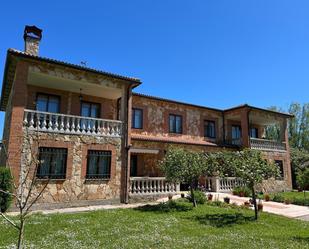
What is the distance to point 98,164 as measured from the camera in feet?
50.6

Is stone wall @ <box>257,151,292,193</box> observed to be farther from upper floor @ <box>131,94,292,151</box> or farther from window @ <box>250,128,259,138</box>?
window @ <box>250,128,259,138</box>

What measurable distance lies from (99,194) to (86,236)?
6.60 meters

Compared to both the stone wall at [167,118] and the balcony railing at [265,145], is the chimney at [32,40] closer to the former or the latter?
the stone wall at [167,118]

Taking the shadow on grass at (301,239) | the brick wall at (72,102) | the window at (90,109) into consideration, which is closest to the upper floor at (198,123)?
the brick wall at (72,102)

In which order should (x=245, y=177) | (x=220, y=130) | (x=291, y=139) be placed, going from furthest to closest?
(x=291, y=139) < (x=220, y=130) < (x=245, y=177)

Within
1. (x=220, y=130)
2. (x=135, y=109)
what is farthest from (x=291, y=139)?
(x=135, y=109)

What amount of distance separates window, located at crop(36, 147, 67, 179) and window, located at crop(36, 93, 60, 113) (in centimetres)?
395

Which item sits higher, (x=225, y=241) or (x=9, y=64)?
(x=9, y=64)

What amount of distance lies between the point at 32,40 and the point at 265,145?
22.2m

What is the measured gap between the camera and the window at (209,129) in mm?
25766

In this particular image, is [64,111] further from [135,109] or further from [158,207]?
[158,207]

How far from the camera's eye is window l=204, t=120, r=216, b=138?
84.5ft

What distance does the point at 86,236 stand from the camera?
27.8ft

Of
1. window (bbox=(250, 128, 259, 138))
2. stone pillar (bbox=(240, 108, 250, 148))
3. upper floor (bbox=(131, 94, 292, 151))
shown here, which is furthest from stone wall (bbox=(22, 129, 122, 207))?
window (bbox=(250, 128, 259, 138))
